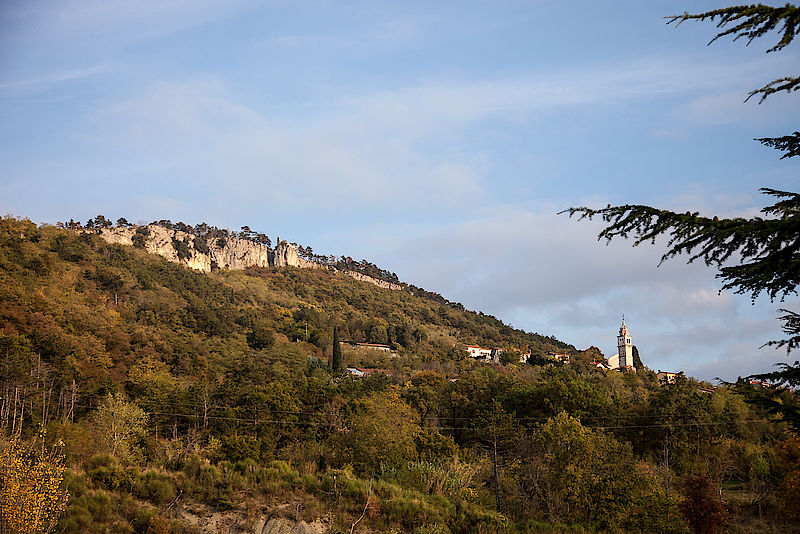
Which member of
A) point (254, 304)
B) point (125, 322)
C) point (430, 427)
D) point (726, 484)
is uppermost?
point (254, 304)

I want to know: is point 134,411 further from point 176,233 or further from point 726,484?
point 176,233

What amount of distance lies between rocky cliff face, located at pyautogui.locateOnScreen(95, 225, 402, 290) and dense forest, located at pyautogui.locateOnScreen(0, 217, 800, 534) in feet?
85.2

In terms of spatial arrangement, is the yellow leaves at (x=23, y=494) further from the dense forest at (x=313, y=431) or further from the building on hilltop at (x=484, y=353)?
the building on hilltop at (x=484, y=353)

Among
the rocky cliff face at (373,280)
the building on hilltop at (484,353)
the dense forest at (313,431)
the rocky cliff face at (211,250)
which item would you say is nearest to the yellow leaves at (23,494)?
the dense forest at (313,431)

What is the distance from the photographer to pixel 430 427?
157 ft

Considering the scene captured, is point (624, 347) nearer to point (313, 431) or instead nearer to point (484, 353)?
point (484, 353)

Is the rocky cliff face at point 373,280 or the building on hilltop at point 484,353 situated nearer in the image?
the building on hilltop at point 484,353

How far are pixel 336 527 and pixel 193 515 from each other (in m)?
4.59

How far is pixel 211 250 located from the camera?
134250mm

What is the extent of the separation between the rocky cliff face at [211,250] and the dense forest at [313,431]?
25977 mm

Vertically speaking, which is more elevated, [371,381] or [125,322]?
[125,322]

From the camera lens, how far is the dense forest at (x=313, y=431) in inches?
820

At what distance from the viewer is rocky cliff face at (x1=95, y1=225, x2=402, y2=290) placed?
11750cm

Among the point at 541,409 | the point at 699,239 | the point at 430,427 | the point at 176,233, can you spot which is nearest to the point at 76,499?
the point at 699,239
